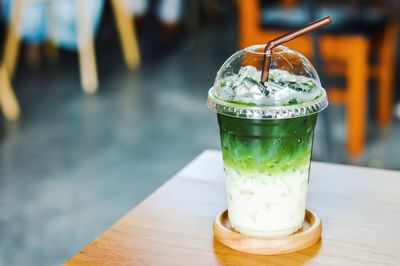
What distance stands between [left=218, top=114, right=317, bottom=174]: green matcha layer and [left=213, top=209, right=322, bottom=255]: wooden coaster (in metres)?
0.10

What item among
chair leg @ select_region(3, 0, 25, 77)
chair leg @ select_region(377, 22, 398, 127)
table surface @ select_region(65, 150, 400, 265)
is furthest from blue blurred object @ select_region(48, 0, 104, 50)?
→ table surface @ select_region(65, 150, 400, 265)

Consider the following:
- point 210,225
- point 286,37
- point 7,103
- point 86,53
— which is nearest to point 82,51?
point 86,53

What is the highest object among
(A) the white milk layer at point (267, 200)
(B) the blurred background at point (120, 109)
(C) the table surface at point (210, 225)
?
(A) the white milk layer at point (267, 200)

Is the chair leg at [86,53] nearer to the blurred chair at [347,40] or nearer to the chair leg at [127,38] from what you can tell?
the chair leg at [127,38]

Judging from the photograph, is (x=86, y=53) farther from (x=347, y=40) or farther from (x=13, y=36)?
(x=347, y=40)

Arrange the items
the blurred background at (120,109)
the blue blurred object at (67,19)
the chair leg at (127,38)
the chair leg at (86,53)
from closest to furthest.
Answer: the blurred background at (120,109) < the chair leg at (86,53) < the blue blurred object at (67,19) < the chair leg at (127,38)

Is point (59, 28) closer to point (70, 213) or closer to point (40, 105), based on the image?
point (40, 105)

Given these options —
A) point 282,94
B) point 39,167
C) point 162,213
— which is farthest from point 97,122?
point 282,94

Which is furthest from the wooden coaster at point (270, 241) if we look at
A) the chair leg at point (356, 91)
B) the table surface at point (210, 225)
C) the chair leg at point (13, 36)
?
the chair leg at point (13, 36)

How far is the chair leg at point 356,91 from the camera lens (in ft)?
8.97

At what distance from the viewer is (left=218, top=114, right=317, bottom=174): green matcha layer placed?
1.00m

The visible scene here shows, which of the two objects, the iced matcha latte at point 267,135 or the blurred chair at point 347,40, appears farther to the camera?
the blurred chair at point 347,40

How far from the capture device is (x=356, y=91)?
2.75 meters

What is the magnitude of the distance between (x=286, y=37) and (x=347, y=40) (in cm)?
184
